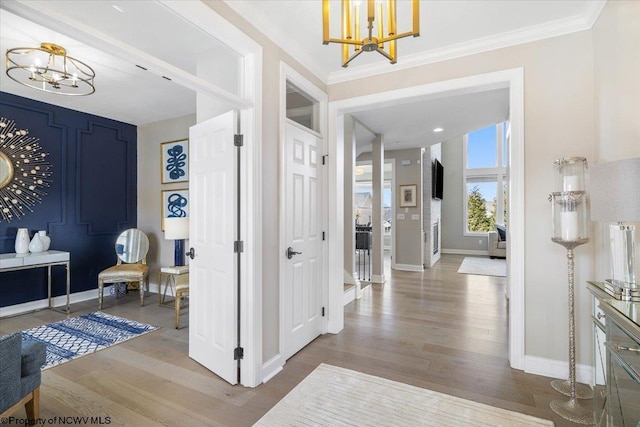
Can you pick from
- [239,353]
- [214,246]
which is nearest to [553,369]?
[239,353]

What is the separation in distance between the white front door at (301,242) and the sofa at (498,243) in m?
7.08

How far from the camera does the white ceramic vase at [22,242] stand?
3.82m

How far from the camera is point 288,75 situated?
2781 millimetres

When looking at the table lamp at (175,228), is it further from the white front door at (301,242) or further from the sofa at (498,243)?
the sofa at (498,243)

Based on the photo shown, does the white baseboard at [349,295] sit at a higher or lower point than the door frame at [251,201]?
lower

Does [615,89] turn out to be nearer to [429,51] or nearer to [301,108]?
[429,51]

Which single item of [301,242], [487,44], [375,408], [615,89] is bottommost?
[375,408]

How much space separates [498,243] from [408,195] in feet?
11.0

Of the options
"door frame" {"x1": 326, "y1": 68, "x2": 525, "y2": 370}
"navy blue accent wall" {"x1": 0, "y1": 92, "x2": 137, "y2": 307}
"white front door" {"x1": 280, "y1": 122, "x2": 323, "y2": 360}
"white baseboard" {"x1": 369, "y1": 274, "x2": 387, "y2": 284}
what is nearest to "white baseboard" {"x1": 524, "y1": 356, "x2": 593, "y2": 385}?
"door frame" {"x1": 326, "y1": 68, "x2": 525, "y2": 370}

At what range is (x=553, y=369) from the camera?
8.09 ft

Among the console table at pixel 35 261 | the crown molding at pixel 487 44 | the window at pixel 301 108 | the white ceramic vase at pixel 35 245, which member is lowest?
the console table at pixel 35 261

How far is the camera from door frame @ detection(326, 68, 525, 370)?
8.46ft

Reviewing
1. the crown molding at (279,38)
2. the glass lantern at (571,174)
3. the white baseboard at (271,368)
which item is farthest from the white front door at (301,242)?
the glass lantern at (571,174)

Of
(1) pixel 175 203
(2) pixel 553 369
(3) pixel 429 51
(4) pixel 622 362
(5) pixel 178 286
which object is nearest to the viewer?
(4) pixel 622 362
